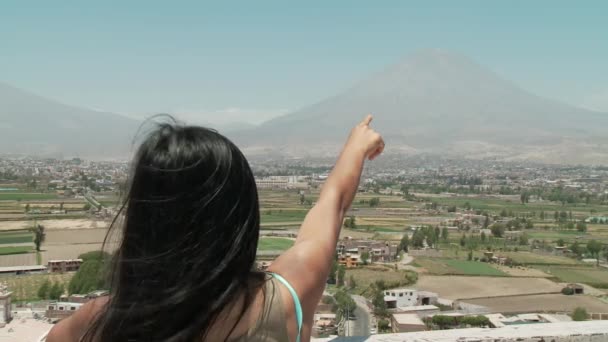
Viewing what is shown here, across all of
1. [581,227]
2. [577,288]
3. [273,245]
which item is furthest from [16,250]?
[581,227]

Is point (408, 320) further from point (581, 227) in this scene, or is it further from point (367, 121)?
point (581, 227)

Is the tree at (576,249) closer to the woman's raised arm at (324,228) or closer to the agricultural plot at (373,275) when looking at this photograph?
the agricultural plot at (373,275)

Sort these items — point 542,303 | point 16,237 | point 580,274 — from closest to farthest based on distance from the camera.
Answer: point 542,303, point 580,274, point 16,237

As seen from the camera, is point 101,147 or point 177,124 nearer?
point 177,124

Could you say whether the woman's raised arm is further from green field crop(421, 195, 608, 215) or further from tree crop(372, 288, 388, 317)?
green field crop(421, 195, 608, 215)

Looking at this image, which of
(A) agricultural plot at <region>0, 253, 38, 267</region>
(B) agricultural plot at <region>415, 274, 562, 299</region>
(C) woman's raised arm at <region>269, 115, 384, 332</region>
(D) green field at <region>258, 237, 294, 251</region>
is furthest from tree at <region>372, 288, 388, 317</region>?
(A) agricultural plot at <region>0, 253, 38, 267</region>

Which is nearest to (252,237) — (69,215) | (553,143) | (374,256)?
(374,256)

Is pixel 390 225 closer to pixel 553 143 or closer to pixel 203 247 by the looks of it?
pixel 203 247

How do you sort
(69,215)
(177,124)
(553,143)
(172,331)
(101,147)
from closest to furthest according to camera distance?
(172,331) → (177,124) → (69,215) → (101,147) → (553,143)

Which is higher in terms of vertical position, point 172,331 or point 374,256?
point 172,331
